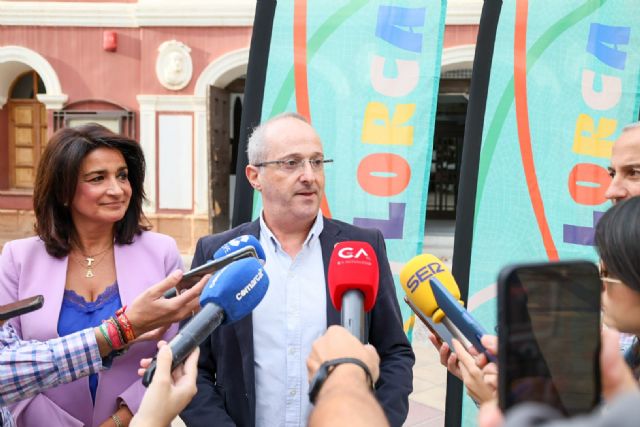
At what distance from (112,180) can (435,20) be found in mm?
1631

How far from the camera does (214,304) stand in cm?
131

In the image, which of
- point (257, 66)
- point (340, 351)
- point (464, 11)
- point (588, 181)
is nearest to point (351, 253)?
point (340, 351)

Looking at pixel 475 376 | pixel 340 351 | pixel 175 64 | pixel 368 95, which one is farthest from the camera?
pixel 175 64

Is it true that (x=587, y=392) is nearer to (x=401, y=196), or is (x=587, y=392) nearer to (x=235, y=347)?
(x=235, y=347)

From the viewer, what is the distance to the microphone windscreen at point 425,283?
150 centimetres

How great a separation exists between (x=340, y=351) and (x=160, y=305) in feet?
2.27

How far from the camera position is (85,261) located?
A: 2.04m

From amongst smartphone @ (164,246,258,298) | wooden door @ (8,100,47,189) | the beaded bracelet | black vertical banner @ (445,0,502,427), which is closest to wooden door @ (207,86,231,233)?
wooden door @ (8,100,47,189)

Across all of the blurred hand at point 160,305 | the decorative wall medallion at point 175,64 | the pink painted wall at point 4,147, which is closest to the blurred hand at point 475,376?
the blurred hand at point 160,305

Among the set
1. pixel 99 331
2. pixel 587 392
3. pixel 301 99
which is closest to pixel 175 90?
pixel 301 99

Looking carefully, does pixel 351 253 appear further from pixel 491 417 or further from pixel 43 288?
pixel 43 288

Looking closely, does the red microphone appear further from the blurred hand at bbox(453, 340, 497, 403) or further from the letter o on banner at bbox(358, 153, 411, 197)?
the letter o on banner at bbox(358, 153, 411, 197)

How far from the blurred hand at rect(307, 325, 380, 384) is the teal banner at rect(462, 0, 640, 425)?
180 centimetres

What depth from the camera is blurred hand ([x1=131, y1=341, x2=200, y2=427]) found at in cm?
115
